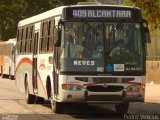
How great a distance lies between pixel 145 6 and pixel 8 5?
47.2 meters

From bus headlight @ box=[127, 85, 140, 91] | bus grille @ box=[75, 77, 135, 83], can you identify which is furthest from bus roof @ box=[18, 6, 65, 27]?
bus headlight @ box=[127, 85, 140, 91]

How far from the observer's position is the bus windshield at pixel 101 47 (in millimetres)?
16938

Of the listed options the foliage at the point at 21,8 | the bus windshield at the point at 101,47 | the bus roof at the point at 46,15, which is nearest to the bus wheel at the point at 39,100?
the bus roof at the point at 46,15

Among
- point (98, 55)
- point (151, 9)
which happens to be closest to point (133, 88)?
point (98, 55)

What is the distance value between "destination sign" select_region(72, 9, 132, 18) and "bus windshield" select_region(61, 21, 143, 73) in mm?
203

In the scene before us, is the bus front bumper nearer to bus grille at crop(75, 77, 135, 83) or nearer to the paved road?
bus grille at crop(75, 77, 135, 83)

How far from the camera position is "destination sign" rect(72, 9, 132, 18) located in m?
17.2

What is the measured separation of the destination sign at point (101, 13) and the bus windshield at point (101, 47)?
203 millimetres

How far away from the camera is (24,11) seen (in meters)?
73.9

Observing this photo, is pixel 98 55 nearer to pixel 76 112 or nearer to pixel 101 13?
pixel 101 13

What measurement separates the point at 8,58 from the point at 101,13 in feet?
117

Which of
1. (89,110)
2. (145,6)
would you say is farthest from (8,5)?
(89,110)

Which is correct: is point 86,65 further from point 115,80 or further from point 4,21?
point 4,21

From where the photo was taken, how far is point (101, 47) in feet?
56.0
